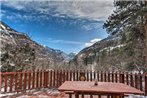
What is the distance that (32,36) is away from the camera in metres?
14.8

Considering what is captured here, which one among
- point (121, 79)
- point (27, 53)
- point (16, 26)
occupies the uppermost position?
point (16, 26)

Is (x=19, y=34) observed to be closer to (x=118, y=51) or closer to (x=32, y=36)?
(x=32, y=36)

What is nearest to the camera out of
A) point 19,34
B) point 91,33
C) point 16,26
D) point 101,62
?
point 19,34

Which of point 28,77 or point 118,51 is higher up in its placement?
point 118,51

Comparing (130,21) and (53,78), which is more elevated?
(130,21)

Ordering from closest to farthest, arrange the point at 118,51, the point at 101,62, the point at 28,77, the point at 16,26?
1. the point at 28,77
2. the point at 118,51
3. the point at 101,62
4. the point at 16,26

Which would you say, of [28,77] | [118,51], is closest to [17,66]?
[28,77]

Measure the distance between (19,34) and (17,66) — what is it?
494cm

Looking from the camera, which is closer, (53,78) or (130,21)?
(53,78)

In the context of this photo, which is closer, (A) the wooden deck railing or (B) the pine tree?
(A) the wooden deck railing

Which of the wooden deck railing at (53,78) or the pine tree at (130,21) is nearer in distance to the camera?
the wooden deck railing at (53,78)

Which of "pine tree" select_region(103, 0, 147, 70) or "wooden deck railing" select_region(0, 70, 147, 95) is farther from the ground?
"pine tree" select_region(103, 0, 147, 70)

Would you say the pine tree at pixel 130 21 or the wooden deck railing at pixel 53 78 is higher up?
the pine tree at pixel 130 21

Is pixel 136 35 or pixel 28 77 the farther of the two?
pixel 136 35
